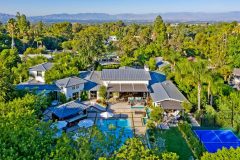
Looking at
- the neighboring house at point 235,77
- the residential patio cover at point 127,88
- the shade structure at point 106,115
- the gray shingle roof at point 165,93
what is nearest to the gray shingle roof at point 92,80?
the residential patio cover at point 127,88

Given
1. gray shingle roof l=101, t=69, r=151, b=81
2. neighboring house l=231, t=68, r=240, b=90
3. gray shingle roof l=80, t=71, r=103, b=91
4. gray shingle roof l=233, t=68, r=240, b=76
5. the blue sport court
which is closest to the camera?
the blue sport court

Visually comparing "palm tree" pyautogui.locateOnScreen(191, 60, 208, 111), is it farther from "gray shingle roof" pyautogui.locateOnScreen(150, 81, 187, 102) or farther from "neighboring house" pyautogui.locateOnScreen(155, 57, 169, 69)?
"neighboring house" pyautogui.locateOnScreen(155, 57, 169, 69)

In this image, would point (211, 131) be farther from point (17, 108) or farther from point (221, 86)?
point (17, 108)

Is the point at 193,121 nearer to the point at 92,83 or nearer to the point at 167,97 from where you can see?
the point at 167,97

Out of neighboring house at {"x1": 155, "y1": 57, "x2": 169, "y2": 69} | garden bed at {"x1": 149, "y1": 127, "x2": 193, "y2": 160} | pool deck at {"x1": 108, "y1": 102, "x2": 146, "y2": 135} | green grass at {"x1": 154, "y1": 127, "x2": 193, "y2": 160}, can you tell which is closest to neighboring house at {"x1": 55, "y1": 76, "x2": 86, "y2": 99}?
pool deck at {"x1": 108, "y1": 102, "x2": 146, "y2": 135}

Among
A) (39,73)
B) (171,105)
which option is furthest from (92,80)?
(171,105)
